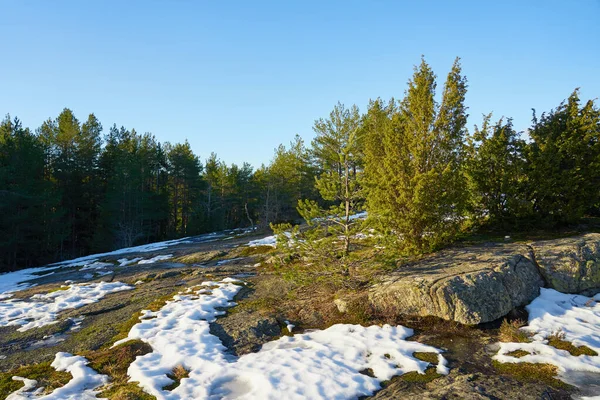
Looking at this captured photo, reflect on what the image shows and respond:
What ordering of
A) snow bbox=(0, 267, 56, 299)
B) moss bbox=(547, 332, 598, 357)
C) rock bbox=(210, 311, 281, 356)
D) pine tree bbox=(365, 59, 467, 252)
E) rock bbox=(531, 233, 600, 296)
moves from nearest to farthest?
moss bbox=(547, 332, 598, 357)
rock bbox=(210, 311, 281, 356)
rock bbox=(531, 233, 600, 296)
pine tree bbox=(365, 59, 467, 252)
snow bbox=(0, 267, 56, 299)

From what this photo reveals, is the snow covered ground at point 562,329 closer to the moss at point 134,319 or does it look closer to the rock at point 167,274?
the moss at point 134,319

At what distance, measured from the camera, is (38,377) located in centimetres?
577

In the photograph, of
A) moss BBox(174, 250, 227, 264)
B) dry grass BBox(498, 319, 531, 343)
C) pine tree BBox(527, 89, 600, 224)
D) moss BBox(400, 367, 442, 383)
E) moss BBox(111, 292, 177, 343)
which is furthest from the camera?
moss BBox(174, 250, 227, 264)

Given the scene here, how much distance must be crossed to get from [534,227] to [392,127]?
6483 millimetres

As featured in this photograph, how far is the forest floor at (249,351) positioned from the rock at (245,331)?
33 millimetres

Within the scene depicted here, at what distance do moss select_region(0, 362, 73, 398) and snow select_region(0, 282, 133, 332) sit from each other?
3637 mm

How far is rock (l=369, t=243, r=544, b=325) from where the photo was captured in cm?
709

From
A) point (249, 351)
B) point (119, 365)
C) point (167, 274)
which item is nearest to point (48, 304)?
point (167, 274)

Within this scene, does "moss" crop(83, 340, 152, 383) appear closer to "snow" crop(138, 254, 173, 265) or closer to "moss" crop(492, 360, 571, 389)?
"moss" crop(492, 360, 571, 389)

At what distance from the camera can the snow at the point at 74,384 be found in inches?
197

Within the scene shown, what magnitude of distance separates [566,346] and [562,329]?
2.42ft

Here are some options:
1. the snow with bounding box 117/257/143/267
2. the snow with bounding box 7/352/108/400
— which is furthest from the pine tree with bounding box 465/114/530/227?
the snow with bounding box 117/257/143/267

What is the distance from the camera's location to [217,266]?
16.2 m

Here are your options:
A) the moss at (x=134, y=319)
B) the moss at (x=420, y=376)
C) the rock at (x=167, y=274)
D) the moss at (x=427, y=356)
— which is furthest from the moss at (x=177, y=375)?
the rock at (x=167, y=274)
